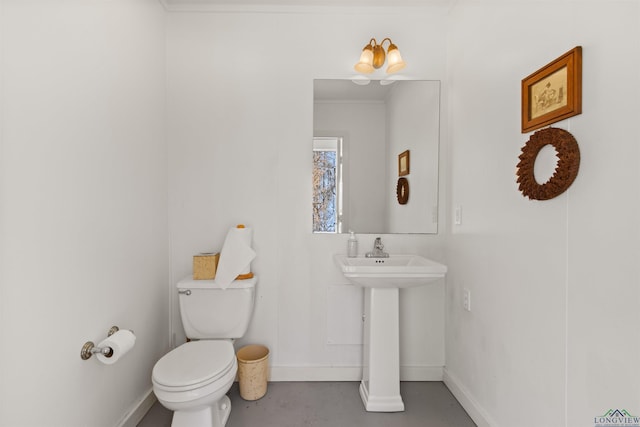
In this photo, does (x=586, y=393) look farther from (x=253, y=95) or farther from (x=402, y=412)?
(x=253, y=95)

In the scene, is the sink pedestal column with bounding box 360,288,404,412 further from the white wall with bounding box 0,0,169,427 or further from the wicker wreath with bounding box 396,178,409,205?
the white wall with bounding box 0,0,169,427

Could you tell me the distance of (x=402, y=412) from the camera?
5.91 feet

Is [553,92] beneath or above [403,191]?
above

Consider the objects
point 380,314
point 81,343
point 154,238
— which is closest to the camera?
point 81,343

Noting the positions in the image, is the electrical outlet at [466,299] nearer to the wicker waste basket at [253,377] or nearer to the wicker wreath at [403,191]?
the wicker wreath at [403,191]

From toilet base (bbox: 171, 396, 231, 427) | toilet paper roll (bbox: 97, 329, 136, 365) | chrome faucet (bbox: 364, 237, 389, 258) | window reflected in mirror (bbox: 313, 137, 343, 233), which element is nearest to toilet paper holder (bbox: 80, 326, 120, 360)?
toilet paper roll (bbox: 97, 329, 136, 365)

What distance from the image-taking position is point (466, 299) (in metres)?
1.84

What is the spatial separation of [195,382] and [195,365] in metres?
0.12

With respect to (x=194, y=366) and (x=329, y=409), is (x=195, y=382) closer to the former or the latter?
(x=194, y=366)

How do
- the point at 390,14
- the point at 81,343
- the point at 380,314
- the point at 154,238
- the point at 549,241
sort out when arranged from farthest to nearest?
the point at 390,14, the point at 154,238, the point at 380,314, the point at 81,343, the point at 549,241

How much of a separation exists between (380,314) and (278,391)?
85cm

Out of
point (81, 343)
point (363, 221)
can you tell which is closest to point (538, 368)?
point (363, 221)

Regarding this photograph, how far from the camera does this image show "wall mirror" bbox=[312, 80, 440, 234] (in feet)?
6.90

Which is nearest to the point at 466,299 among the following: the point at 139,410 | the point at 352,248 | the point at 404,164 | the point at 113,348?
the point at 352,248
